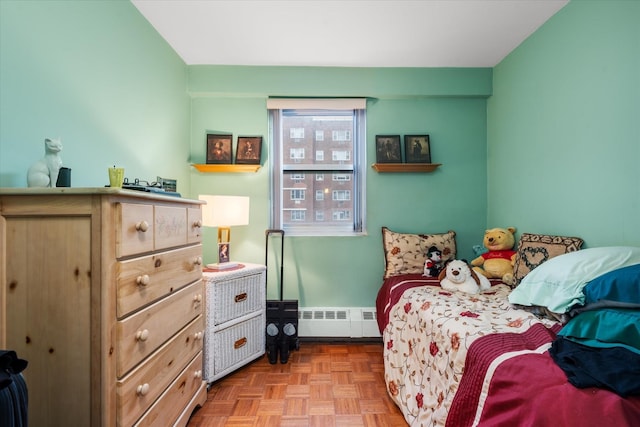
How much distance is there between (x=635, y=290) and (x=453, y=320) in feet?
2.19

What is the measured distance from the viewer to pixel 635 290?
1.09 metres

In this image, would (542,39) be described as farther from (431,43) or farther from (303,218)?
(303,218)

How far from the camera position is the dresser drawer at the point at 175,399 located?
49.5 inches

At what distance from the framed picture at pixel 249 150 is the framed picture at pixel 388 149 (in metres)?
1.10

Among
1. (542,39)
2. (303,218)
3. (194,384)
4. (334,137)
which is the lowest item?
(194,384)

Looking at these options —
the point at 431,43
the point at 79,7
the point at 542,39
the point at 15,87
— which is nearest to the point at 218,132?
the point at 79,7

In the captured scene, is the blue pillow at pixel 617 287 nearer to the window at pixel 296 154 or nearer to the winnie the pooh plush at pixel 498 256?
the winnie the pooh plush at pixel 498 256

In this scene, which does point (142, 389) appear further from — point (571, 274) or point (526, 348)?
point (571, 274)

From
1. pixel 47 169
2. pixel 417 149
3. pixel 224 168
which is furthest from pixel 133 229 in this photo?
pixel 417 149

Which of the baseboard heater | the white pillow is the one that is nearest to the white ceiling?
the white pillow

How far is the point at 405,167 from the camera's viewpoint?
8.79 ft

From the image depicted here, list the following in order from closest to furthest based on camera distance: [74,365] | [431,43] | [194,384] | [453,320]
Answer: [74,365], [453,320], [194,384], [431,43]

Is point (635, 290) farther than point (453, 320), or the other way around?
point (453, 320)

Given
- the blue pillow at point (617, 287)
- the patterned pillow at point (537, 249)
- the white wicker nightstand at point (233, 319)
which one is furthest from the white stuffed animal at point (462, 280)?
the white wicker nightstand at point (233, 319)
